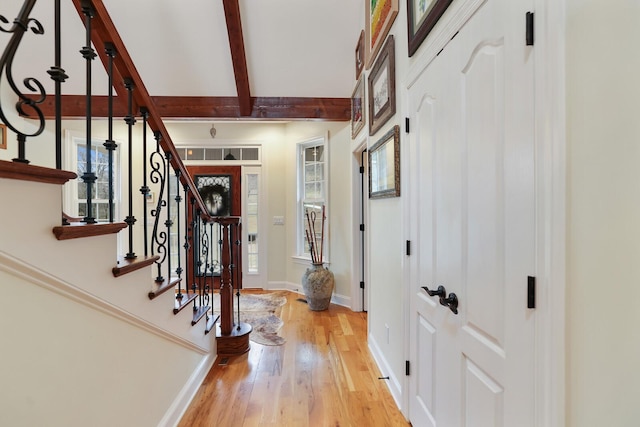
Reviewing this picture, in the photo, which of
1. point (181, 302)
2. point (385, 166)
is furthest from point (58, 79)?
point (385, 166)

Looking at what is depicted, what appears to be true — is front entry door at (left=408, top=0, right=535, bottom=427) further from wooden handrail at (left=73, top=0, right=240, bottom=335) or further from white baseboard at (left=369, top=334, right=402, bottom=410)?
wooden handrail at (left=73, top=0, right=240, bottom=335)

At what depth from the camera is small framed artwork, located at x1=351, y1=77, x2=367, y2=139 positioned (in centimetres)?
286

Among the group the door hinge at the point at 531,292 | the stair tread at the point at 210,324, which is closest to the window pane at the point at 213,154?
the stair tread at the point at 210,324

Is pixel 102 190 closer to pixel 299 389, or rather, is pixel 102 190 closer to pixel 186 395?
pixel 186 395

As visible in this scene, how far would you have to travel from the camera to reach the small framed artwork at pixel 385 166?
183cm

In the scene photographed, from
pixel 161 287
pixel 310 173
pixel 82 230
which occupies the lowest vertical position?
pixel 161 287

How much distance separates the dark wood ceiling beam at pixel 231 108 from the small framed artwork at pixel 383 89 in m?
1.18

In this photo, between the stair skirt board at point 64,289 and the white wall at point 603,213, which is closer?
the white wall at point 603,213

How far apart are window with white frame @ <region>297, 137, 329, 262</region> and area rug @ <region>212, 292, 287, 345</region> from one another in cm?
84

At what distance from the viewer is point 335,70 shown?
11.0 feet

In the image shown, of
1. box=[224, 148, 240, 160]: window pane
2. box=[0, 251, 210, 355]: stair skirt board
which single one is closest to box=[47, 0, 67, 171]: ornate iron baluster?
box=[0, 251, 210, 355]: stair skirt board

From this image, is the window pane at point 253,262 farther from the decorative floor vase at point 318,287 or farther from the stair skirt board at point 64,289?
the stair skirt board at point 64,289

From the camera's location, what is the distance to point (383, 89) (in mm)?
2111

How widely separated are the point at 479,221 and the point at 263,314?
305cm
